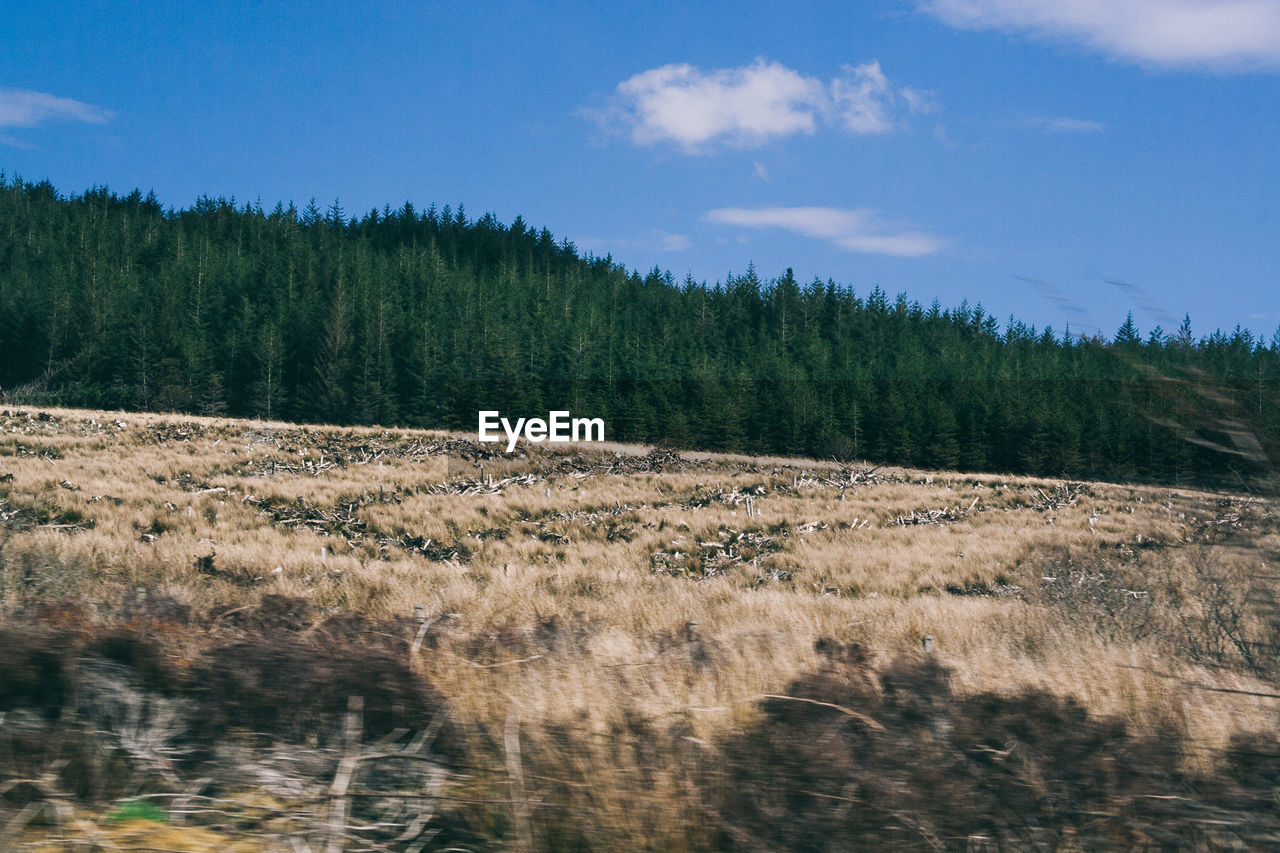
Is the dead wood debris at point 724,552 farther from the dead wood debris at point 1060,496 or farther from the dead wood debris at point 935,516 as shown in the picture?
the dead wood debris at point 1060,496

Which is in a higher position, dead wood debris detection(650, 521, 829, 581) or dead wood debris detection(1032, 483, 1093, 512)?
dead wood debris detection(1032, 483, 1093, 512)

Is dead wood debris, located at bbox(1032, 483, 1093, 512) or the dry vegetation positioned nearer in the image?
the dry vegetation

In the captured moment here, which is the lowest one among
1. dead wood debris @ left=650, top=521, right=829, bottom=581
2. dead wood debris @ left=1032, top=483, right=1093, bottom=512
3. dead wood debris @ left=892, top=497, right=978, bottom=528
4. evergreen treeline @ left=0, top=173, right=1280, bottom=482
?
dead wood debris @ left=650, top=521, right=829, bottom=581

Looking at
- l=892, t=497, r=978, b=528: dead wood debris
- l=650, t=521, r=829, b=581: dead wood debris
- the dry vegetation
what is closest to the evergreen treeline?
l=892, t=497, r=978, b=528: dead wood debris

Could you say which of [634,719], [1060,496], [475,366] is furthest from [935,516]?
[475,366]

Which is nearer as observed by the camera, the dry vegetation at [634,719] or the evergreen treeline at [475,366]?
the dry vegetation at [634,719]

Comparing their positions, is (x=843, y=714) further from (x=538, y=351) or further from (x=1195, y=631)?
(x=538, y=351)

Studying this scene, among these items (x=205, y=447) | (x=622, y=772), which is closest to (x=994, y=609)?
(x=622, y=772)

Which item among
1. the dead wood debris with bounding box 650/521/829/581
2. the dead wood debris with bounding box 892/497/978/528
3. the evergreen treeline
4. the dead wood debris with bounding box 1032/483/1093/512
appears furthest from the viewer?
the evergreen treeline

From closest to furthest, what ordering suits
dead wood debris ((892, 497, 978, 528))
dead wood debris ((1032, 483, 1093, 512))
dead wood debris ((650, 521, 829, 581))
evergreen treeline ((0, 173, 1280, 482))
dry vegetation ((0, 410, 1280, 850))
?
dry vegetation ((0, 410, 1280, 850)), dead wood debris ((650, 521, 829, 581)), dead wood debris ((892, 497, 978, 528)), dead wood debris ((1032, 483, 1093, 512)), evergreen treeline ((0, 173, 1280, 482))

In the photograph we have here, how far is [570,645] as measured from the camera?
4762 millimetres

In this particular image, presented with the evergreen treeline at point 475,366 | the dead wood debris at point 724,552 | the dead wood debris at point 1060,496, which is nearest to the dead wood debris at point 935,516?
the dead wood debris at point 1060,496

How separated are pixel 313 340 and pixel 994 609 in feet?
280

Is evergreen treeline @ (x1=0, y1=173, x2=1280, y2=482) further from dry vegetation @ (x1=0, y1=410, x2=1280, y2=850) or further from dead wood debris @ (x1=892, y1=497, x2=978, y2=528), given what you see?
dry vegetation @ (x1=0, y1=410, x2=1280, y2=850)
